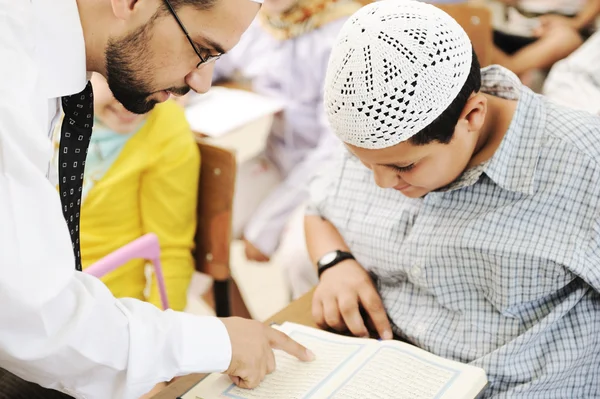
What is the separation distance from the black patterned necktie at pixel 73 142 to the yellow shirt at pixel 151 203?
52 cm

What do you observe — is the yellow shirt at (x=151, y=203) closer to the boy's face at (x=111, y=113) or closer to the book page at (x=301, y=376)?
the boy's face at (x=111, y=113)

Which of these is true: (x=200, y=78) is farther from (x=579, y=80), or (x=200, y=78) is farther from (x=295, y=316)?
(x=579, y=80)

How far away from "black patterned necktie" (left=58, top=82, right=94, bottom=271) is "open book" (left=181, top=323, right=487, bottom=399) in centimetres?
42

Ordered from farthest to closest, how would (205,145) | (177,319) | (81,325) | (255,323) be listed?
(205,145), (255,323), (177,319), (81,325)

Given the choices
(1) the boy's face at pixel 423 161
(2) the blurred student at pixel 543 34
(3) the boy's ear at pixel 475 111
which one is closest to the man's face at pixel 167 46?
(1) the boy's face at pixel 423 161

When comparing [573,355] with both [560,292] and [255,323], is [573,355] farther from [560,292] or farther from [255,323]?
[255,323]

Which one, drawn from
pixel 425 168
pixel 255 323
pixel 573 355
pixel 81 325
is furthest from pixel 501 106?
pixel 81 325

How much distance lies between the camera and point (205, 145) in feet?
5.79

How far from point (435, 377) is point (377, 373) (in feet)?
0.30

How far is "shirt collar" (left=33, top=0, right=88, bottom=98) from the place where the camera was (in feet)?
3.44

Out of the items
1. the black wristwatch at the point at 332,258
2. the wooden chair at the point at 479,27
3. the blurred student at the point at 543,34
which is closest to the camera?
the black wristwatch at the point at 332,258

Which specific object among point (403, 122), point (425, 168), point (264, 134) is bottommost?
point (264, 134)

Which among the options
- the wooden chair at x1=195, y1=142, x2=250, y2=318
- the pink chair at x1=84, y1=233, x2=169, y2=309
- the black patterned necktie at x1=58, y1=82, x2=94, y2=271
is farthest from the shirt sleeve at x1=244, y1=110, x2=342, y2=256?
the black patterned necktie at x1=58, y1=82, x2=94, y2=271

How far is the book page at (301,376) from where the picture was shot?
3.61ft
